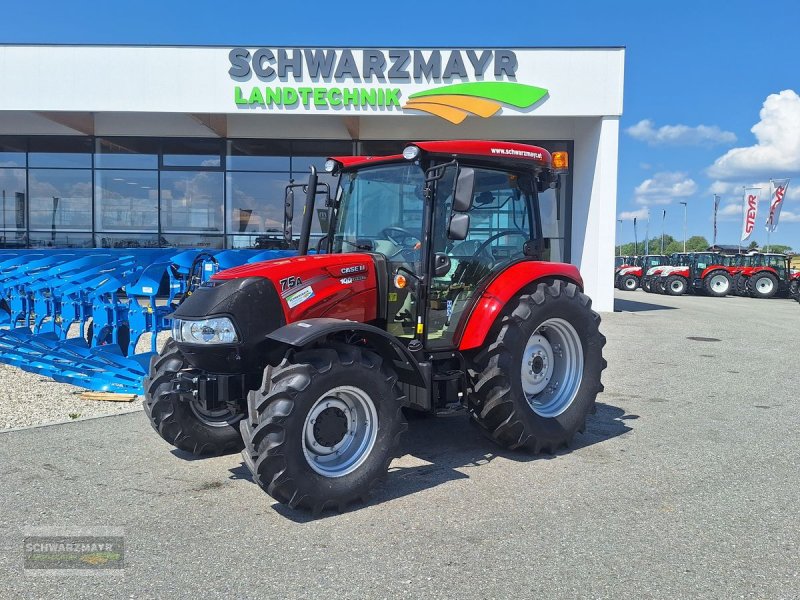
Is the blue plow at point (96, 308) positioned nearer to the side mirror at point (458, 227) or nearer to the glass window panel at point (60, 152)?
the side mirror at point (458, 227)

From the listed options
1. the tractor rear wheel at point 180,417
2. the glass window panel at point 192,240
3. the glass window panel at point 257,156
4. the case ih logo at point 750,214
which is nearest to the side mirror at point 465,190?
the tractor rear wheel at point 180,417

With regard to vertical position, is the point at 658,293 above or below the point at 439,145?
below

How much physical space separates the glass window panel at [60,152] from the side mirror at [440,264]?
53.1 ft

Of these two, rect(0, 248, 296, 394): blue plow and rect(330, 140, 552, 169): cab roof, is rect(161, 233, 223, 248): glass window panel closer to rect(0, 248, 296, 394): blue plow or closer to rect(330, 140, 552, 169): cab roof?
rect(0, 248, 296, 394): blue plow

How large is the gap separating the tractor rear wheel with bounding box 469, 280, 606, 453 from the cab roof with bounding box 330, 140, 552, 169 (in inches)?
39.7

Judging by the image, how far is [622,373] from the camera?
866cm

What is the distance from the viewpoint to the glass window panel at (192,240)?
58.1ft

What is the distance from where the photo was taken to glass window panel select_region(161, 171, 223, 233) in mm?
17734

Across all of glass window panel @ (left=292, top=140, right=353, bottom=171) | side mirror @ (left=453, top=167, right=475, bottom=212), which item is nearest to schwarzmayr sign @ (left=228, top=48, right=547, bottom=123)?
glass window panel @ (left=292, top=140, right=353, bottom=171)

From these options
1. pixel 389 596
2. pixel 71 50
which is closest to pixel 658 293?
pixel 71 50

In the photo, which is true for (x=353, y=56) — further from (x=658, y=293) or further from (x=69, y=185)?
(x=658, y=293)

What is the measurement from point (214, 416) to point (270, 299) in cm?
133

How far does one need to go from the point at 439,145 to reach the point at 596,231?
12160 mm

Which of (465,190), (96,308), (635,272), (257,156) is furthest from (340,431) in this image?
(635,272)
